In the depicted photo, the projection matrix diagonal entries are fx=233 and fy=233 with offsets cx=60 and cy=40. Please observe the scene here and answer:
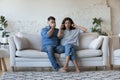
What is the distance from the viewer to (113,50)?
14.0 ft

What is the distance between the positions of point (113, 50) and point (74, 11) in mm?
3248

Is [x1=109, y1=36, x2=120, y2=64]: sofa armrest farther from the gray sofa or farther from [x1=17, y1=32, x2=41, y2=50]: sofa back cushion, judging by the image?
[x1=17, y1=32, x2=41, y2=50]: sofa back cushion

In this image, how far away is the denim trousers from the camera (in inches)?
158

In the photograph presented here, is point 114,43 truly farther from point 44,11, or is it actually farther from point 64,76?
point 44,11

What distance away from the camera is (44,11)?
23.8 feet

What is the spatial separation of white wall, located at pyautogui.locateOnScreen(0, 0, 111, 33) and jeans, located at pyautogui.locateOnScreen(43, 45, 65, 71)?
3120mm

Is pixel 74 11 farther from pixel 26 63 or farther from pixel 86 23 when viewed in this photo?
pixel 26 63

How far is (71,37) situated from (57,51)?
40cm

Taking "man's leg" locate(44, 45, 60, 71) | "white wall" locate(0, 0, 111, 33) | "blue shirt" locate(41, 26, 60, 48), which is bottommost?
"man's leg" locate(44, 45, 60, 71)

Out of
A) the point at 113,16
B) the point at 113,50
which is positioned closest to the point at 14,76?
the point at 113,50

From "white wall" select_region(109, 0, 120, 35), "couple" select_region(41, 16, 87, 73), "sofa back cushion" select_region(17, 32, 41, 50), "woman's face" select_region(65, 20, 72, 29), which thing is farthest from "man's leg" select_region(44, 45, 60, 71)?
"white wall" select_region(109, 0, 120, 35)

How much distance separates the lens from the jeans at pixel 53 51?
3997 millimetres

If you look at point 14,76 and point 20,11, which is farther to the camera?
point 20,11

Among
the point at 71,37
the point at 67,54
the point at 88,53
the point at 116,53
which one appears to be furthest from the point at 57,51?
the point at 116,53
